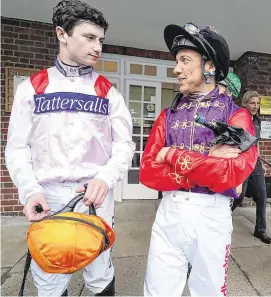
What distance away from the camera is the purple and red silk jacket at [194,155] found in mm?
1169

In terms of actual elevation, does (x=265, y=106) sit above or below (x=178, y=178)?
above

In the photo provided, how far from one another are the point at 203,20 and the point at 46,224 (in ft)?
10.9

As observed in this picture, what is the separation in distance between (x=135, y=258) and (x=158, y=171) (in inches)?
67.1

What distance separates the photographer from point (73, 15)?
1291 millimetres

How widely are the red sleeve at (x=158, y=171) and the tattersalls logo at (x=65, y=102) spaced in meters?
0.34

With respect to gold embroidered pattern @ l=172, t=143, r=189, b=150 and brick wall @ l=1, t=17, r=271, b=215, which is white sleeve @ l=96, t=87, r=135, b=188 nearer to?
gold embroidered pattern @ l=172, t=143, r=189, b=150

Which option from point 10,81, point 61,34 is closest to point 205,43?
point 61,34

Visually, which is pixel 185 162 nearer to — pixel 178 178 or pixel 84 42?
pixel 178 178

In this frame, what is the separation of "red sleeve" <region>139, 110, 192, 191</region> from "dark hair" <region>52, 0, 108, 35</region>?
0.64 metres

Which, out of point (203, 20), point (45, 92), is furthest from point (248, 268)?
point (203, 20)

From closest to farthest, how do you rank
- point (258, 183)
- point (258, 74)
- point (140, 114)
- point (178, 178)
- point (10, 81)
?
point (178, 178)
point (258, 183)
point (10, 81)
point (258, 74)
point (140, 114)

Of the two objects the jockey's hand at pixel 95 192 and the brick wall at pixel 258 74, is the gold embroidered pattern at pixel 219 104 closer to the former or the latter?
the jockey's hand at pixel 95 192

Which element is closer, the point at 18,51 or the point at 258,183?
the point at 258,183

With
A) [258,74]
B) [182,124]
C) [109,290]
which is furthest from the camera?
[258,74]
